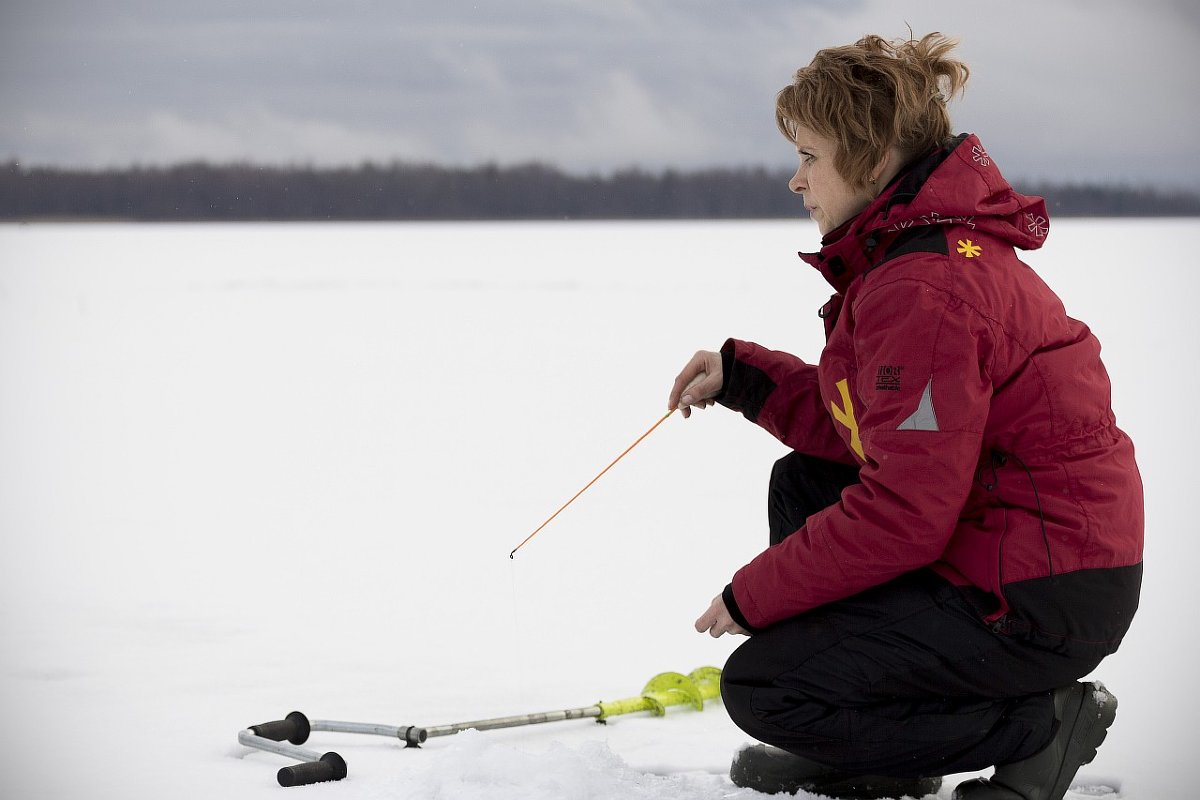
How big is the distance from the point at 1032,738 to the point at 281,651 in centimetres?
149

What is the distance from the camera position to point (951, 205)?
5.18 ft

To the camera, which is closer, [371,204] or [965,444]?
[965,444]

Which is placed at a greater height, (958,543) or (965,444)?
(965,444)

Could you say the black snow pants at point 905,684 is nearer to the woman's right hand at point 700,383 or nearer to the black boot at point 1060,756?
the black boot at point 1060,756

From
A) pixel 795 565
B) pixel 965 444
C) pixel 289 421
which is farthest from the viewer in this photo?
pixel 289 421

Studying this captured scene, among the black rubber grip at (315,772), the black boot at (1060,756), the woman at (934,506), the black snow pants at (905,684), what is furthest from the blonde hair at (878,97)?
the black rubber grip at (315,772)

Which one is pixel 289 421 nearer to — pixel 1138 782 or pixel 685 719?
pixel 685 719

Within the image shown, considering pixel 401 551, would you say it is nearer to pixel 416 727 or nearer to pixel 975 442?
pixel 416 727

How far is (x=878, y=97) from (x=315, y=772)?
1296mm

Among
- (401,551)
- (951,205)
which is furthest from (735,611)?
(401,551)

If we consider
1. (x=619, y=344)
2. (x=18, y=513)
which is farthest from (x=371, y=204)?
(x=18, y=513)

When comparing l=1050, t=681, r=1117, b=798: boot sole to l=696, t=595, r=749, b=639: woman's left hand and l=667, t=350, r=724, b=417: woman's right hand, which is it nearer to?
l=696, t=595, r=749, b=639: woman's left hand

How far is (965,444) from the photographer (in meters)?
1.51

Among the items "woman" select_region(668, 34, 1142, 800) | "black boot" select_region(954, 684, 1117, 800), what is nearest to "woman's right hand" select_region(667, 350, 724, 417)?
"woman" select_region(668, 34, 1142, 800)
